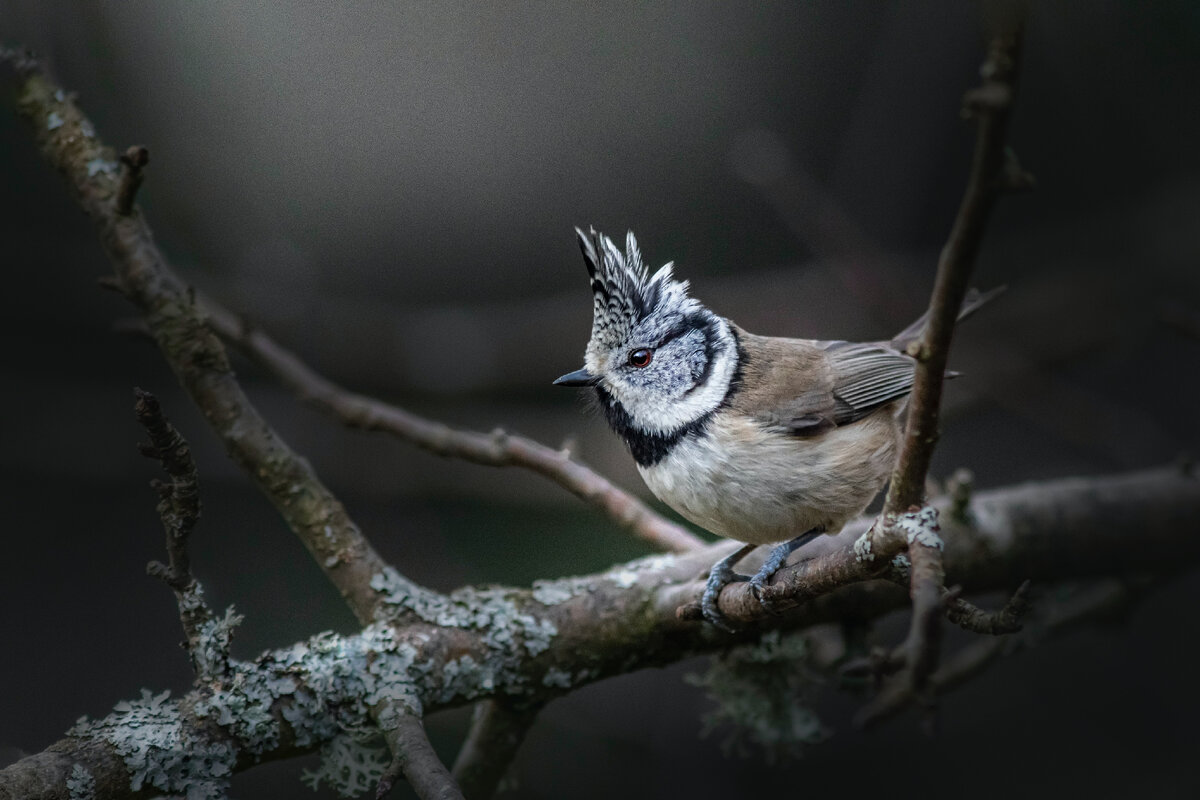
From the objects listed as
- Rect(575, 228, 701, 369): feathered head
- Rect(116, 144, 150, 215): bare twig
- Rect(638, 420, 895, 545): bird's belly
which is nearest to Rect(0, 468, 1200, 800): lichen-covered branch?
Rect(638, 420, 895, 545): bird's belly

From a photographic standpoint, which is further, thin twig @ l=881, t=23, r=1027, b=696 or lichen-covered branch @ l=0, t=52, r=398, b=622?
lichen-covered branch @ l=0, t=52, r=398, b=622

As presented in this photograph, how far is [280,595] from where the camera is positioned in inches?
164

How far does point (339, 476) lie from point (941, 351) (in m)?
3.46

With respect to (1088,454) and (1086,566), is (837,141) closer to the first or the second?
(1088,454)

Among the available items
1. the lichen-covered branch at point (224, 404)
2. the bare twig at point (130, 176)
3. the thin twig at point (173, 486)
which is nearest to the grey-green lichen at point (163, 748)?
the thin twig at point (173, 486)

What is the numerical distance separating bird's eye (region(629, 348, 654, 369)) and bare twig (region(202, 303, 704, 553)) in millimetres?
382

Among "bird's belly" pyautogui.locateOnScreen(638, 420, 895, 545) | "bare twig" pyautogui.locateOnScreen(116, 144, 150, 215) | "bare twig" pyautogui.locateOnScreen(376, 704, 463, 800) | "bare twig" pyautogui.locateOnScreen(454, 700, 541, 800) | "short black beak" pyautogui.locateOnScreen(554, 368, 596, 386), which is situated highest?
"bare twig" pyautogui.locateOnScreen(116, 144, 150, 215)

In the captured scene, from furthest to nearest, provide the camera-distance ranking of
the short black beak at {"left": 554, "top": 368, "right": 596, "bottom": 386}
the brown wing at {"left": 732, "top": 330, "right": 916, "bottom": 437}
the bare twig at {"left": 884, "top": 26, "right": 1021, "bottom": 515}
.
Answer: the short black beak at {"left": 554, "top": 368, "right": 596, "bottom": 386}, the brown wing at {"left": 732, "top": 330, "right": 916, "bottom": 437}, the bare twig at {"left": 884, "top": 26, "right": 1021, "bottom": 515}

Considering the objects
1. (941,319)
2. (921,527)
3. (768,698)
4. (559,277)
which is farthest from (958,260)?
(559,277)

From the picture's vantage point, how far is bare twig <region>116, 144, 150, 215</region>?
2172 mm

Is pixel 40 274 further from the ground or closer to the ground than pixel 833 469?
further from the ground

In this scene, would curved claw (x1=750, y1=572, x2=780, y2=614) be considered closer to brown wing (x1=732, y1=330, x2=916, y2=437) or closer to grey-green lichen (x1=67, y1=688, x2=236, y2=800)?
brown wing (x1=732, y1=330, x2=916, y2=437)

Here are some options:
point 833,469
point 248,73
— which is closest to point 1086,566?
point 833,469

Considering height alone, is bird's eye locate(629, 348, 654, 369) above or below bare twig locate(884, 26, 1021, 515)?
above
